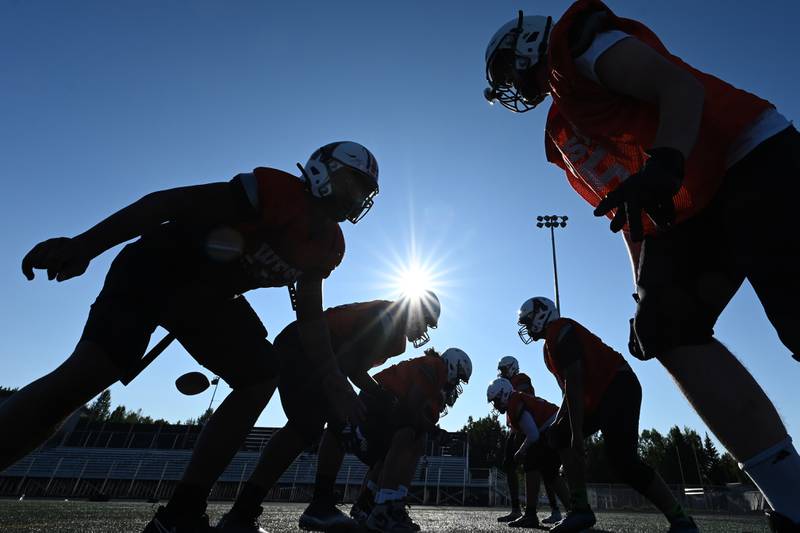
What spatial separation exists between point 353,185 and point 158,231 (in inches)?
45.9

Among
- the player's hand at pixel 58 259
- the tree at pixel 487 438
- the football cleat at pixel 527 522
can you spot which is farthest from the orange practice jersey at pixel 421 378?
the tree at pixel 487 438

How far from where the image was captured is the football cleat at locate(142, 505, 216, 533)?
2156 mm

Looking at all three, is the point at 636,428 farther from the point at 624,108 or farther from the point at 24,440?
the point at 24,440

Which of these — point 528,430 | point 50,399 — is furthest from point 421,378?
point 50,399

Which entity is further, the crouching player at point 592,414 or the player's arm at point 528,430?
the player's arm at point 528,430

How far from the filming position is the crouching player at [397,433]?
396 centimetres

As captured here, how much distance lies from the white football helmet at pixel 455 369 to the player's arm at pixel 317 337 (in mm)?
4301

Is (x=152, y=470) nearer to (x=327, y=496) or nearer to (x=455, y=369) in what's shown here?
(x=455, y=369)

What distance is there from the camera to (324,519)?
358cm

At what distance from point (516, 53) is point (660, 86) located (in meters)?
0.86

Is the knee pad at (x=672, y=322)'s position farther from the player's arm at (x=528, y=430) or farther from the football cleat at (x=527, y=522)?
the player's arm at (x=528, y=430)

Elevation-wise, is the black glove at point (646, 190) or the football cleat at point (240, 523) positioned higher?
the black glove at point (646, 190)

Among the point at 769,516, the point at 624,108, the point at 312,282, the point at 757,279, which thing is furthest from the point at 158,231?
the point at 769,516

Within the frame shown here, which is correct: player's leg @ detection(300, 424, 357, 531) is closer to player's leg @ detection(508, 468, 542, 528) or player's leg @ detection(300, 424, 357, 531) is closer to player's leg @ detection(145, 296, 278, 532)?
player's leg @ detection(145, 296, 278, 532)
